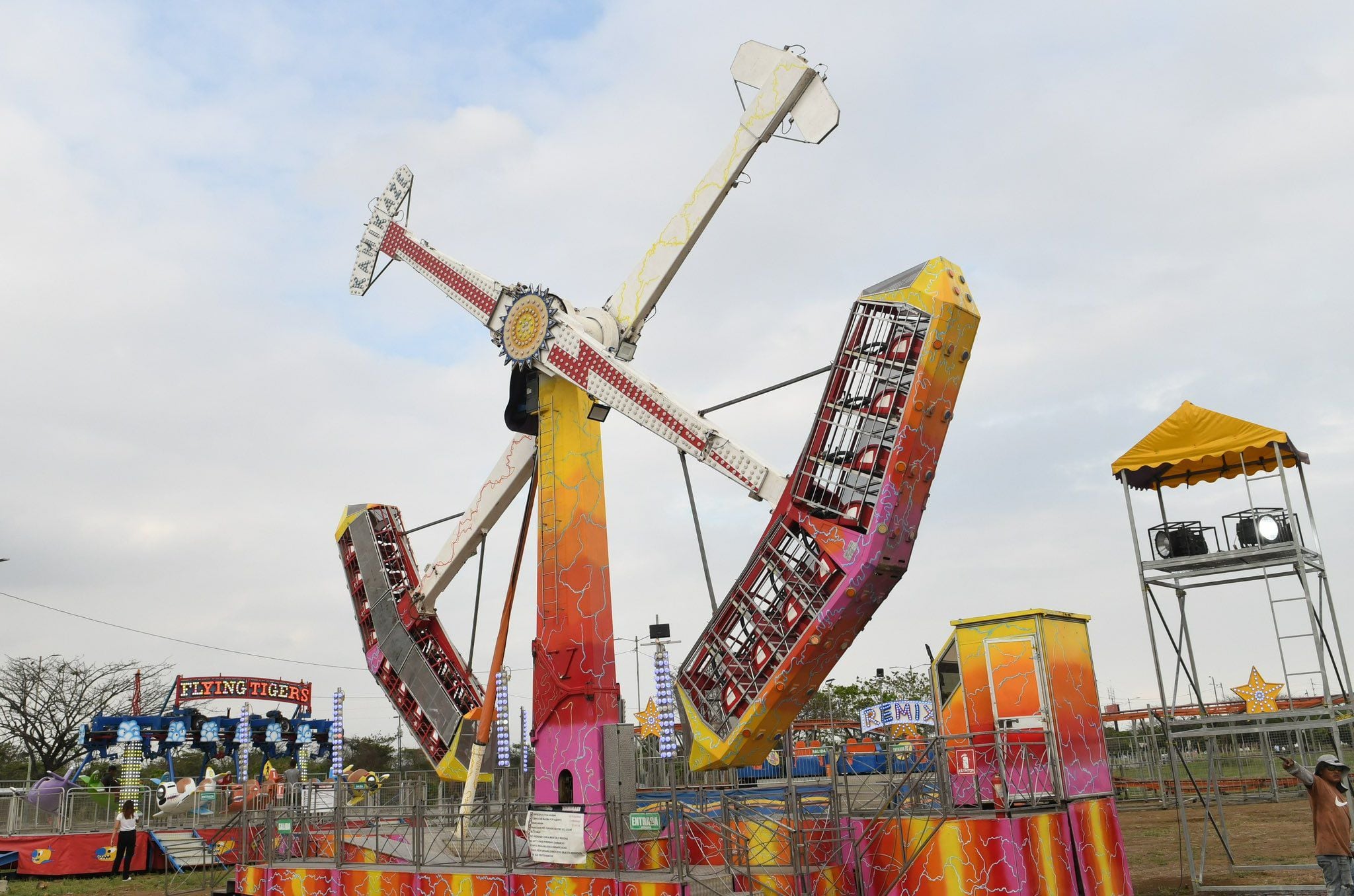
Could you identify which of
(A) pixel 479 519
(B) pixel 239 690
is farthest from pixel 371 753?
(A) pixel 479 519

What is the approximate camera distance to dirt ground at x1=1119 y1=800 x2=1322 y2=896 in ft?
49.6

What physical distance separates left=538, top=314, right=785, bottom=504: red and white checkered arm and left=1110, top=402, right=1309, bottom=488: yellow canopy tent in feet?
17.9

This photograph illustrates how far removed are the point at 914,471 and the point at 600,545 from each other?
603 centimetres

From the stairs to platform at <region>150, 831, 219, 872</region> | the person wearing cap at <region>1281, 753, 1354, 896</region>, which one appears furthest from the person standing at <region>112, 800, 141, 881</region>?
the person wearing cap at <region>1281, 753, 1354, 896</region>

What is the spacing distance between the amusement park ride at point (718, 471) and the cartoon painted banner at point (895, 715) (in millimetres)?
16832

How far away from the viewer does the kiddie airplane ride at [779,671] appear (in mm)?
13852

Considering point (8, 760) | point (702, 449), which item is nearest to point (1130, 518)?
point (702, 449)

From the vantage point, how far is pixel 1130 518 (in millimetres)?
15531

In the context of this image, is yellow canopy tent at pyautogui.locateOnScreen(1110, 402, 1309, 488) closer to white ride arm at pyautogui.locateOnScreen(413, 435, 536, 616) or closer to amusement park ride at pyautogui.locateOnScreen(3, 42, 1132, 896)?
amusement park ride at pyautogui.locateOnScreen(3, 42, 1132, 896)

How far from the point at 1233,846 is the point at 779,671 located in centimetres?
979

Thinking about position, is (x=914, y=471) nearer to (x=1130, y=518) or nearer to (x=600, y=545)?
(x=1130, y=518)

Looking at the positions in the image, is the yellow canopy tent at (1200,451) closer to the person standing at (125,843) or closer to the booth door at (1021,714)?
the booth door at (1021,714)

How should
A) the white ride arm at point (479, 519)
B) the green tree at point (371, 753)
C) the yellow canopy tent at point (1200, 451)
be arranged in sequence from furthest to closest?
the green tree at point (371, 753)
the white ride arm at point (479, 519)
the yellow canopy tent at point (1200, 451)

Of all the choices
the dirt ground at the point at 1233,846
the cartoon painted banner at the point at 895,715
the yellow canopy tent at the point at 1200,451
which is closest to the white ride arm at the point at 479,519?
the yellow canopy tent at the point at 1200,451
